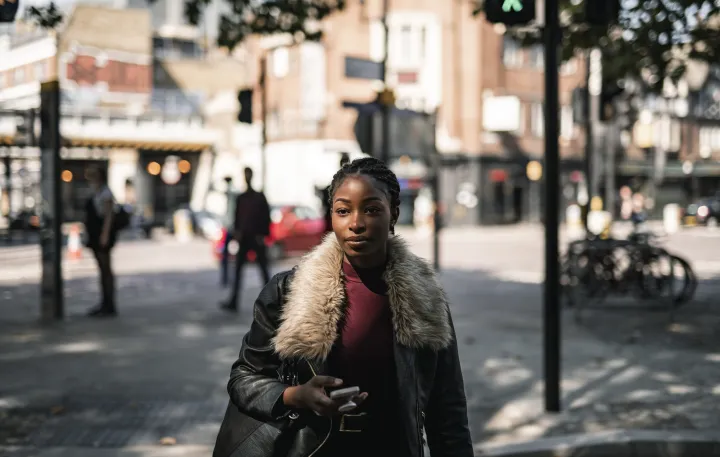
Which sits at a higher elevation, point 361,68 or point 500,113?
point 500,113

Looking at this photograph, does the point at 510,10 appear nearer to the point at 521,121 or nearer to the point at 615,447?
the point at 615,447

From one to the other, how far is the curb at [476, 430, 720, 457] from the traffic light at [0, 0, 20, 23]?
419 centimetres

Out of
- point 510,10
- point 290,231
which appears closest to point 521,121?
point 290,231

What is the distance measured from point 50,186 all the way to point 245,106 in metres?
4.08

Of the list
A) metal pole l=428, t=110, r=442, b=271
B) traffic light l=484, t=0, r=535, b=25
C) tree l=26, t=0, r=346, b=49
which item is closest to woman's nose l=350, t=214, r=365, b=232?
traffic light l=484, t=0, r=535, b=25

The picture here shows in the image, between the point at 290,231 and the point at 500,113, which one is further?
the point at 500,113

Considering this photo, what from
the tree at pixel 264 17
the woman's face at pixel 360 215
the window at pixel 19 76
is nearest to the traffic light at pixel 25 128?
the window at pixel 19 76

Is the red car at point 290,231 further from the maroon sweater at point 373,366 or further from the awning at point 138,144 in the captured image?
the awning at point 138,144

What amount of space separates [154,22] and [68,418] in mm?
61459

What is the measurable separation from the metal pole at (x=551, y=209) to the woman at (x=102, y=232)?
6.30 metres

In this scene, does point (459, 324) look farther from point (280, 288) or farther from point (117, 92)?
point (117, 92)

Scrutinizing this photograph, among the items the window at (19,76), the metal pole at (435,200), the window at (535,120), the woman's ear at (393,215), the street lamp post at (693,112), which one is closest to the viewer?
the woman's ear at (393,215)

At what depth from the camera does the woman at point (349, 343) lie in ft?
6.66

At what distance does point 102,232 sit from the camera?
10.1 metres
